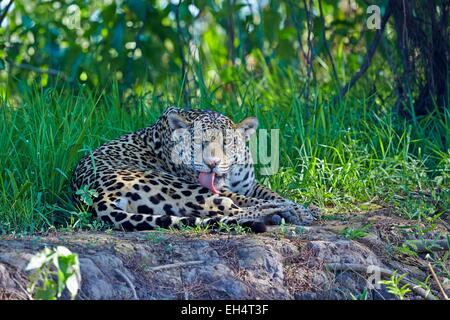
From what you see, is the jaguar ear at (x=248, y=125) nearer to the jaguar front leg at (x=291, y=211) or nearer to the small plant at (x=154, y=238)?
the jaguar front leg at (x=291, y=211)

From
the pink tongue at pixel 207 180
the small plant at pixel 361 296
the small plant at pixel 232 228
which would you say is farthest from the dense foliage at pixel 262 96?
the small plant at pixel 361 296

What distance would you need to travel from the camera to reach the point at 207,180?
7.13 meters

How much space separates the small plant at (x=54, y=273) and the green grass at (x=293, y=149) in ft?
4.49

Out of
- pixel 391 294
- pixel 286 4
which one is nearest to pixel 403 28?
pixel 286 4

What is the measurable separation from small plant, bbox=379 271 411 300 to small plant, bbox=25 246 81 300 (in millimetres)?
1771

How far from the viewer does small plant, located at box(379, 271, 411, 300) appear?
5.57 metres

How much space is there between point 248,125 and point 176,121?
552mm

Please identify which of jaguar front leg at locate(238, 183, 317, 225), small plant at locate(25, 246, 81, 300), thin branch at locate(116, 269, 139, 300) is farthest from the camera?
jaguar front leg at locate(238, 183, 317, 225)

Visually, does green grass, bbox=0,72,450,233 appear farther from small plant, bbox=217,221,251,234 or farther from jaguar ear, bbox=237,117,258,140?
small plant, bbox=217,221,251,234

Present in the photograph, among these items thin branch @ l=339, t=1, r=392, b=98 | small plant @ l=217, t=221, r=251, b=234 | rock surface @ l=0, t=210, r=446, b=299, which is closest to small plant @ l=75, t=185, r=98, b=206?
rock surface @ l=0, t=210, r=446, b=299

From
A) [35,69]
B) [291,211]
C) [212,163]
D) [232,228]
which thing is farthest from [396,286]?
[35,69]

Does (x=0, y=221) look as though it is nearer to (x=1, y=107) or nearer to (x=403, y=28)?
(x=1, y=107)

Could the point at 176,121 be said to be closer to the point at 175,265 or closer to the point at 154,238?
the point at 154,238
